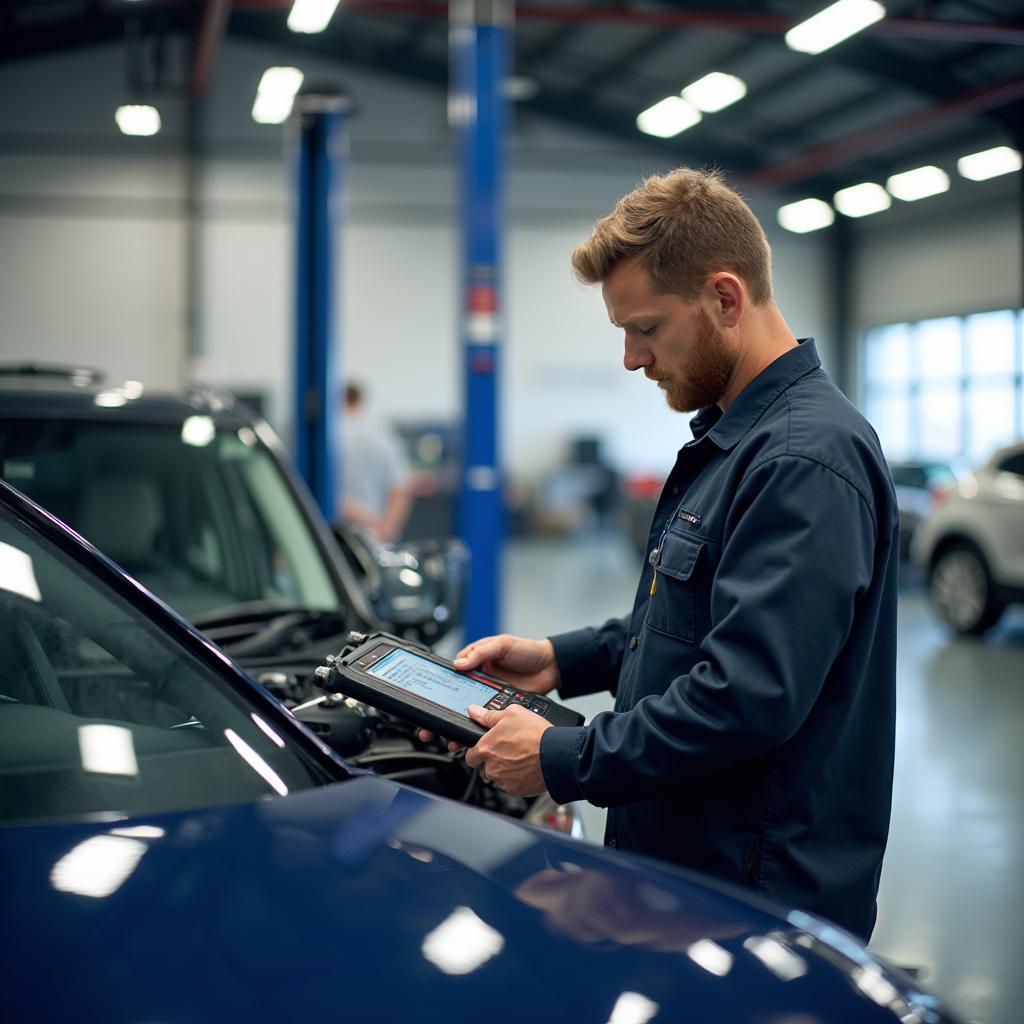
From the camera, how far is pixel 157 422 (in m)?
3.10

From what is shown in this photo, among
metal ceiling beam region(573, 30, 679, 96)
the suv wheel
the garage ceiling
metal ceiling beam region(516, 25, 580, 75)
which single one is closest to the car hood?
the suv wheel

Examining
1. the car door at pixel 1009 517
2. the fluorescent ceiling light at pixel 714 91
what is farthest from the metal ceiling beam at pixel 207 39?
the car door at pixel 1009 517

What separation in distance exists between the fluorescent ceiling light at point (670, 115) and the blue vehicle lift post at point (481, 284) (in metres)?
8.32

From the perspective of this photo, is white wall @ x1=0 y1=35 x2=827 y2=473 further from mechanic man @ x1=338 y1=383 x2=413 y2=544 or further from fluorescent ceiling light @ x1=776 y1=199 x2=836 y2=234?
mechanic man @ x1=338 y1=383 x2=413 y2=544

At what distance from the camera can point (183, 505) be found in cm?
326

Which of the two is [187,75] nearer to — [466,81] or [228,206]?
[228,206]

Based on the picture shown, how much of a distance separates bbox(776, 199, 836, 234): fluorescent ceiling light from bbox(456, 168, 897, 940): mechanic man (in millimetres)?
17385

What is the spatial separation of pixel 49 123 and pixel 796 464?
17.2 metres

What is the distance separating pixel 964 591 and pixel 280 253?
38.5ft

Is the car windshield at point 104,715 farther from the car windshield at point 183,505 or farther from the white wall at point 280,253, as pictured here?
the white wall at point 280,253

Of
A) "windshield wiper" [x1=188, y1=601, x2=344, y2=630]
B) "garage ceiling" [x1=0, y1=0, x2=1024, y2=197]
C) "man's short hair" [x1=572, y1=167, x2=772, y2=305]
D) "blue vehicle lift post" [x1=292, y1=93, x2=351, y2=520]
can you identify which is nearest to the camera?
Result: "man's short hair" [x1=572, y1=167, x2=772, y2=305]

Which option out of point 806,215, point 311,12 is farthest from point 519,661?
point 806,215

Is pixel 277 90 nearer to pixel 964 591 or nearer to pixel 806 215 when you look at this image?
pixel 964 591

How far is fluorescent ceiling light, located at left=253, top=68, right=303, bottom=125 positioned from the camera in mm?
9391
